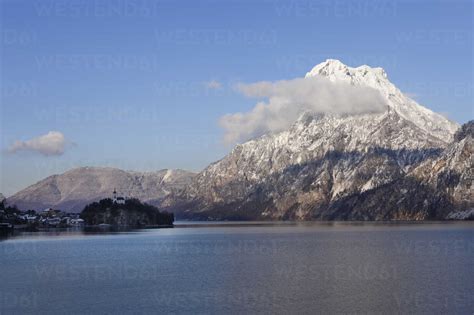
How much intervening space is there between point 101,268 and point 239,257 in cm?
3104

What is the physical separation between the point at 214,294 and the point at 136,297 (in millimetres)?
9928

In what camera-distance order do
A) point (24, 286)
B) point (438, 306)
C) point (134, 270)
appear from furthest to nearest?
point (134, 270)
point (24, 286)
point (438, 306)

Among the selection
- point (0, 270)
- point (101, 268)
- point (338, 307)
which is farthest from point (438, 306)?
point (0, 270)

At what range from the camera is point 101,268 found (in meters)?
→ 113

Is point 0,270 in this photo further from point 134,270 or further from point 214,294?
point 214,294

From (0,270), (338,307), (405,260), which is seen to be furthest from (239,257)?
(338,307)

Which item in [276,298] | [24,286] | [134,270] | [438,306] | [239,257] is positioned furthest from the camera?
[239,257]

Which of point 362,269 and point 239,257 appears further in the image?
point 239,257

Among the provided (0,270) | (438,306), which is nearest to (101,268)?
(0,270)

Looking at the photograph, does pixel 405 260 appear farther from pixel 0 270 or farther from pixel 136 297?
pixel 0 270

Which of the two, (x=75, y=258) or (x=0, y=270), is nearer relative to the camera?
(x=0, y=270)

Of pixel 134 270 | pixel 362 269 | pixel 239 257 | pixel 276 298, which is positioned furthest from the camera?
pixel 239 257

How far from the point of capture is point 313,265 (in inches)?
4382

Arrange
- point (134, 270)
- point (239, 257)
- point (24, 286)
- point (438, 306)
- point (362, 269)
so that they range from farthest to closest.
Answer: point (239, 257) → point (134, 270) → point (362, 269) → point (24, 286) → point (438, 306)
